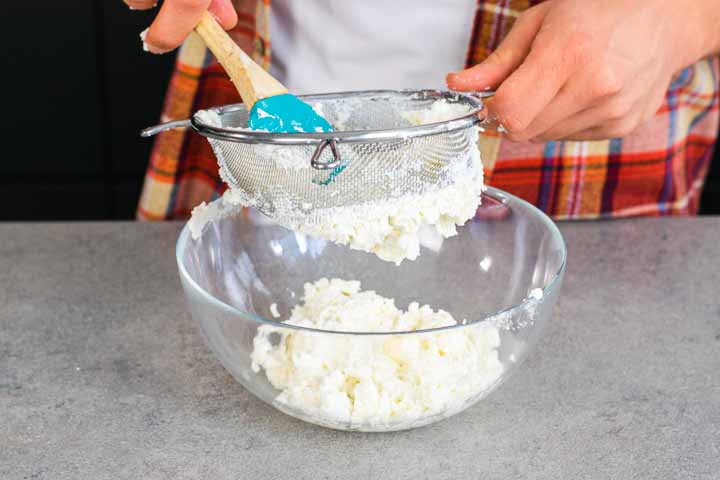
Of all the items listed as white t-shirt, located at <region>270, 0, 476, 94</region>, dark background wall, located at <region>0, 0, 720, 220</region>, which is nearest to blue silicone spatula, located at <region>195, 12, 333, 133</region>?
white t-shirt, located at <region>270, 0, 476, 94</region>

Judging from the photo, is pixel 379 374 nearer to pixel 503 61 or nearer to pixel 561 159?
pixel 503 61

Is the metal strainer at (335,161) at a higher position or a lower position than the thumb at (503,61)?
lower

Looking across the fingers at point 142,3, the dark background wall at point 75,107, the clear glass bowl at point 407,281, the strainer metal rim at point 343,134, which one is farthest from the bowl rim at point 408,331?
the dark background wall at point 75,107

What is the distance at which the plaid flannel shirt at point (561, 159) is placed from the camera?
120 cm

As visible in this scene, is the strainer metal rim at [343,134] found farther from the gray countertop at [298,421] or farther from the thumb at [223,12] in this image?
the gray countertop at [298,421]

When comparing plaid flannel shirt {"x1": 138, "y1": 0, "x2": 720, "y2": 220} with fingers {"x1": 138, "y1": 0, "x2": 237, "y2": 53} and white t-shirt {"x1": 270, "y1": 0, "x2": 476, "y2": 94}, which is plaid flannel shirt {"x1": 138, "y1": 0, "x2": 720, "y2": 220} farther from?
fingers {"x1": 138, "y1": 0, "x2": 237, "y2": 53}

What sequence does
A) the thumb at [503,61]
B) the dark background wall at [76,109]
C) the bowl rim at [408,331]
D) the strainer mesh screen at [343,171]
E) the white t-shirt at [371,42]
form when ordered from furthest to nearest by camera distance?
the dark background wall at [76,109] → the white t-shirt at [371,42] → the thumb at [503,61] → the strainer mesh screen at [343,171] → the bowl rim at [408,331]

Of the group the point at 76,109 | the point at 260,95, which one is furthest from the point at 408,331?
the point at 76,109

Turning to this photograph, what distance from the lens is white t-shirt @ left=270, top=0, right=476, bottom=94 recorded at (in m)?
1.11

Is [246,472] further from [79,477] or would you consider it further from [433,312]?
[433,312]

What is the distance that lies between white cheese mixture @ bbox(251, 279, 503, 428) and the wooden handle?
0.78 ft

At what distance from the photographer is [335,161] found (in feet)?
2.23

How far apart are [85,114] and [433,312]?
1449mm

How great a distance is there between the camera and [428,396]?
0.67m
